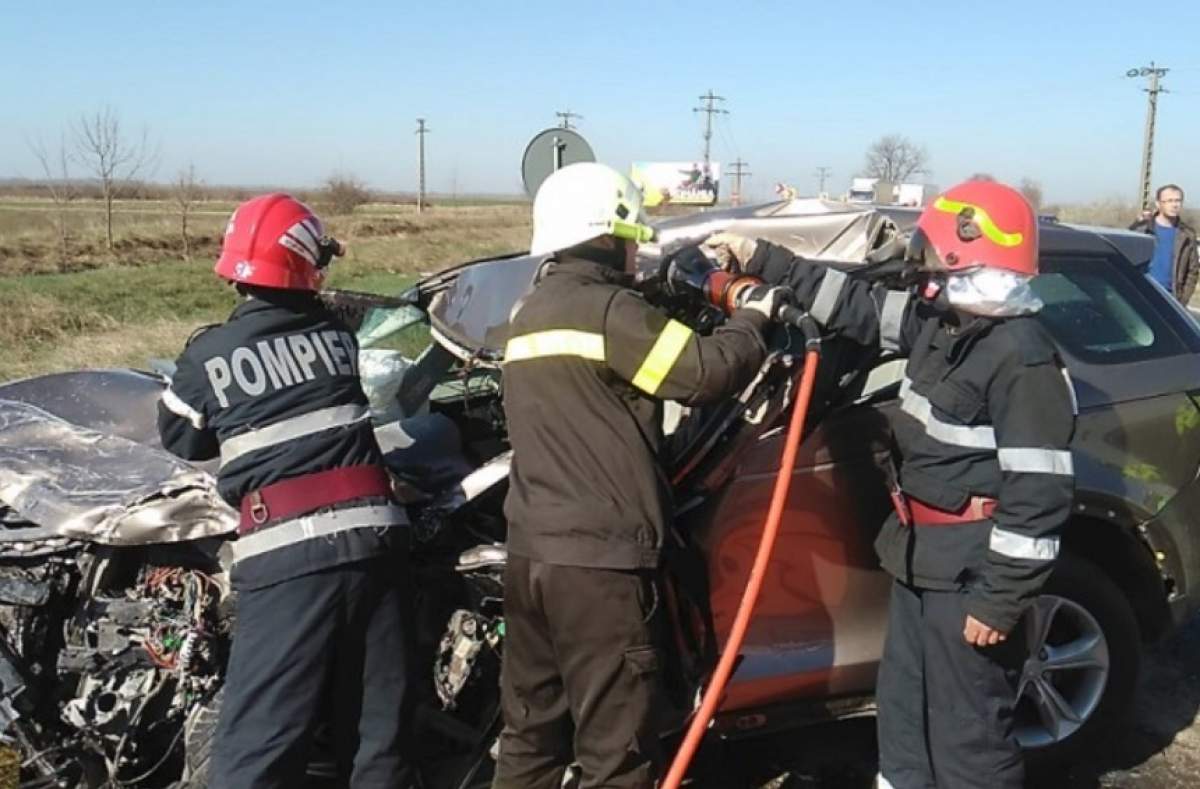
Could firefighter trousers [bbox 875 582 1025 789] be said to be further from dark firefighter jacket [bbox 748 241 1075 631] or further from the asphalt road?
the asphalt road

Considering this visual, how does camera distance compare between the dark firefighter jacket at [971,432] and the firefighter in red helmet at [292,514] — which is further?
the firefighter in red helmet at [292,514]

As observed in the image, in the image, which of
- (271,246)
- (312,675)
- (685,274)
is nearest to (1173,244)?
(685,274)

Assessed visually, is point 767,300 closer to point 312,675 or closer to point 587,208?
point 587,208

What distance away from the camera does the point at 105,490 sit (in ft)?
11.2

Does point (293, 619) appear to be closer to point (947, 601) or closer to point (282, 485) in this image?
point (282, 485)

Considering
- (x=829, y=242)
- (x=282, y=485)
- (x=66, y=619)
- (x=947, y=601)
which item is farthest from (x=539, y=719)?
(x=829, y=242)

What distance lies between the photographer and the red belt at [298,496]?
2978mm

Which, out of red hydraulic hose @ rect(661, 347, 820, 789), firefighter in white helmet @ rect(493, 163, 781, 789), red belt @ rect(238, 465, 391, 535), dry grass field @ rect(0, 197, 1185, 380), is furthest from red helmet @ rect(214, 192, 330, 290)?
dry grass field @ rect(0, 197, 1185, 380)

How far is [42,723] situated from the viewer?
3.32 meters

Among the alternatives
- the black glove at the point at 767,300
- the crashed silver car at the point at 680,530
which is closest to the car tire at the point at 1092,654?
the crashed silver car at the point at 680,530

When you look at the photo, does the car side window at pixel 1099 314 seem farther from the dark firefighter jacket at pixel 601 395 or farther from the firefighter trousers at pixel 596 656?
the firefighter trousers at pixel 596 656

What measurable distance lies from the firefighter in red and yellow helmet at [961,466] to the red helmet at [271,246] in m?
1.20

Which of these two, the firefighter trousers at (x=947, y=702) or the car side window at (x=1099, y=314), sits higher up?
the car side window at (x=1099, y=314)

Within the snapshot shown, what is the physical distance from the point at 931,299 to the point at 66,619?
8.86 ft
